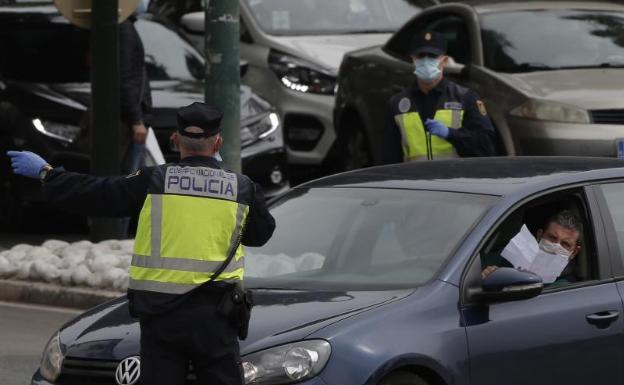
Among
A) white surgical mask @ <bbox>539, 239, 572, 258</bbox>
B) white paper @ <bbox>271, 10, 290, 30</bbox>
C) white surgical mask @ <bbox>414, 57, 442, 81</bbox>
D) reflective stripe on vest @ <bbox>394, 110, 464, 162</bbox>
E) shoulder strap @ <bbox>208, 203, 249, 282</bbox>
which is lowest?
white paper @ <bbox>271, 10, 290, 30</bbox>

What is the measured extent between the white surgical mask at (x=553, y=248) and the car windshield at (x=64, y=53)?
22.9ft

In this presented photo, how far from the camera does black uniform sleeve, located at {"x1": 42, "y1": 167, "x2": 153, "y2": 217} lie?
599 centimetres

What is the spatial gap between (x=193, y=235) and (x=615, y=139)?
19.5 ft

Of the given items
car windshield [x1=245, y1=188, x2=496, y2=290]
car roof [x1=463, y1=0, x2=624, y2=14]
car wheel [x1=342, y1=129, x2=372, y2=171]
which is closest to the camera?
car windshield [x1=245, y1=188, x2=496, y2=290]

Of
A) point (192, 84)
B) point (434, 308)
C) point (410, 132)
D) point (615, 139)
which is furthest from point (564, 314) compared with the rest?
point (192, 84)

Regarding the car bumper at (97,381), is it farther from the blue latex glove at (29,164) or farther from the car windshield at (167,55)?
the car windshield at (167,55)

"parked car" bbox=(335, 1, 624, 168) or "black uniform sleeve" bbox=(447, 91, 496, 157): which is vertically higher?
"black uniform sleeve" bbox=(447, 91, 496, 157)

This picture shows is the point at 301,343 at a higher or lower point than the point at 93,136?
higher

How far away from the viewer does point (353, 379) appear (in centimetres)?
604

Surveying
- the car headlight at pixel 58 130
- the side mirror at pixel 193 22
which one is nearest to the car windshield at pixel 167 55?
the side mirror at pixel 193 22

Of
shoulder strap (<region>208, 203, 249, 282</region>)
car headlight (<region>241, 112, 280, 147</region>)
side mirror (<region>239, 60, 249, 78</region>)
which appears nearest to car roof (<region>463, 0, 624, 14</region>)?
car headlight (<region>241, 112, 280, 147</region>)

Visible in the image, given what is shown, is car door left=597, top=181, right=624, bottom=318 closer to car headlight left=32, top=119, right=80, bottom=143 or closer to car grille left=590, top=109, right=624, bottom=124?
car grille left=590, top=109, right=624, bottom=124

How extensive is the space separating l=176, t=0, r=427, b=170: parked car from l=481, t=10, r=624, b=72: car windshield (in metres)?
2.64

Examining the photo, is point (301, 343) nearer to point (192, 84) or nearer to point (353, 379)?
point (353, 379)
